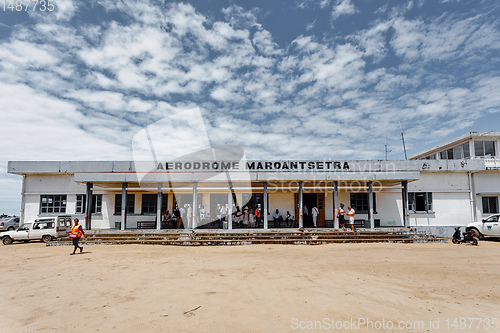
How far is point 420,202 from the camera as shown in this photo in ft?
61.4

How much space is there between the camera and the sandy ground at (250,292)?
4.70 meters

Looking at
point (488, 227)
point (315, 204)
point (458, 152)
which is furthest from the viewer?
point (458, 152)

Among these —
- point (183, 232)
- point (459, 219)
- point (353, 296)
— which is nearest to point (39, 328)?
point (353, 296)

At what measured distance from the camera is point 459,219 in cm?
1847

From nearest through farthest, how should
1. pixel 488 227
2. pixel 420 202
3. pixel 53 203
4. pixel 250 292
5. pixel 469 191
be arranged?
pixel 250 292
pixel 488 227
pixel 53 203
pixel 469 191
pixel 420 202

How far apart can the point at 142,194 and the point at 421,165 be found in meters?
17.0

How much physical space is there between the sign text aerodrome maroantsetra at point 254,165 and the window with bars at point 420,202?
436cm

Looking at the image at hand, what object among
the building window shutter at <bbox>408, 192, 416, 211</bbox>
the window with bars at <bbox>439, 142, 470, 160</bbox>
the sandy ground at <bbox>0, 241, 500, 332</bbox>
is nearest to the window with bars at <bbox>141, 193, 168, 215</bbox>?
the sandy ground at <bbox>0, 241, 500, 332</bbox>

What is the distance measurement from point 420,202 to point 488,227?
3.69 meters

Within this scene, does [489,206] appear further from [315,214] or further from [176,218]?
[176,218]

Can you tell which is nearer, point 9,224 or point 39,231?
point 39,231

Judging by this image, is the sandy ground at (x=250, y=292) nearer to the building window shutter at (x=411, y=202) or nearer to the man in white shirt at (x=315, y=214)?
the man in white shirt at (x=315, y=214)

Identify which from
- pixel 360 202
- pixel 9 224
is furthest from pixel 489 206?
pixel 9 224

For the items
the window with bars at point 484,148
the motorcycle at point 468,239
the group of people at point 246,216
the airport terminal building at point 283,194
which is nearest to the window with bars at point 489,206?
the airport terminal building at point 283,194
